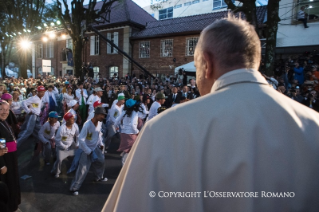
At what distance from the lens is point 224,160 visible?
0.81m

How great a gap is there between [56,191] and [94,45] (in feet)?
81.1

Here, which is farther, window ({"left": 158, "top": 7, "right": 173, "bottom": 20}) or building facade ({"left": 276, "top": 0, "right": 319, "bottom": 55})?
window ({"left": 158, "top": 7, "right": 173, "bottom": 20})

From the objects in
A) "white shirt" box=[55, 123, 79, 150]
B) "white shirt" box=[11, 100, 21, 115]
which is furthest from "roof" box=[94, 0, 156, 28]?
"white shirt" box=[55, 123, 79, 150]

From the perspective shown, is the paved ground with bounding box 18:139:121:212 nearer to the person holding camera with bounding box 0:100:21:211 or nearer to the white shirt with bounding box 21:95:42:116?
the person holding camera with bounding box 0:100:21:211

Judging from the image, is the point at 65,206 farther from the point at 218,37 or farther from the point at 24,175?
the point at 218,37

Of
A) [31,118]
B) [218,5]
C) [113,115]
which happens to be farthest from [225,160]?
[218,5]

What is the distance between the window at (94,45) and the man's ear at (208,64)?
1077 inches

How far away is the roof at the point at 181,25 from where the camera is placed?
19.7 m

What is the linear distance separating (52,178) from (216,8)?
97.5ft

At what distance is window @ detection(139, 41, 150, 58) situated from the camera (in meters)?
23.3

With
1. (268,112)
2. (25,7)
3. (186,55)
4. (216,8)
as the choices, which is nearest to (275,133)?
(268,112)

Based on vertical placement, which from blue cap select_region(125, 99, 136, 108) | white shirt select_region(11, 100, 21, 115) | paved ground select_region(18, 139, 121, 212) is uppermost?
blue cap select_region(125, 99, 136, 108)

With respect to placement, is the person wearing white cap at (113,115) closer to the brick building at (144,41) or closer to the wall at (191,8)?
the brick building at (144,41)

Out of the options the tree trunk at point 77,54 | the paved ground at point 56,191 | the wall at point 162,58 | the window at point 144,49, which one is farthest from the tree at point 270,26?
the window at point 144,49
